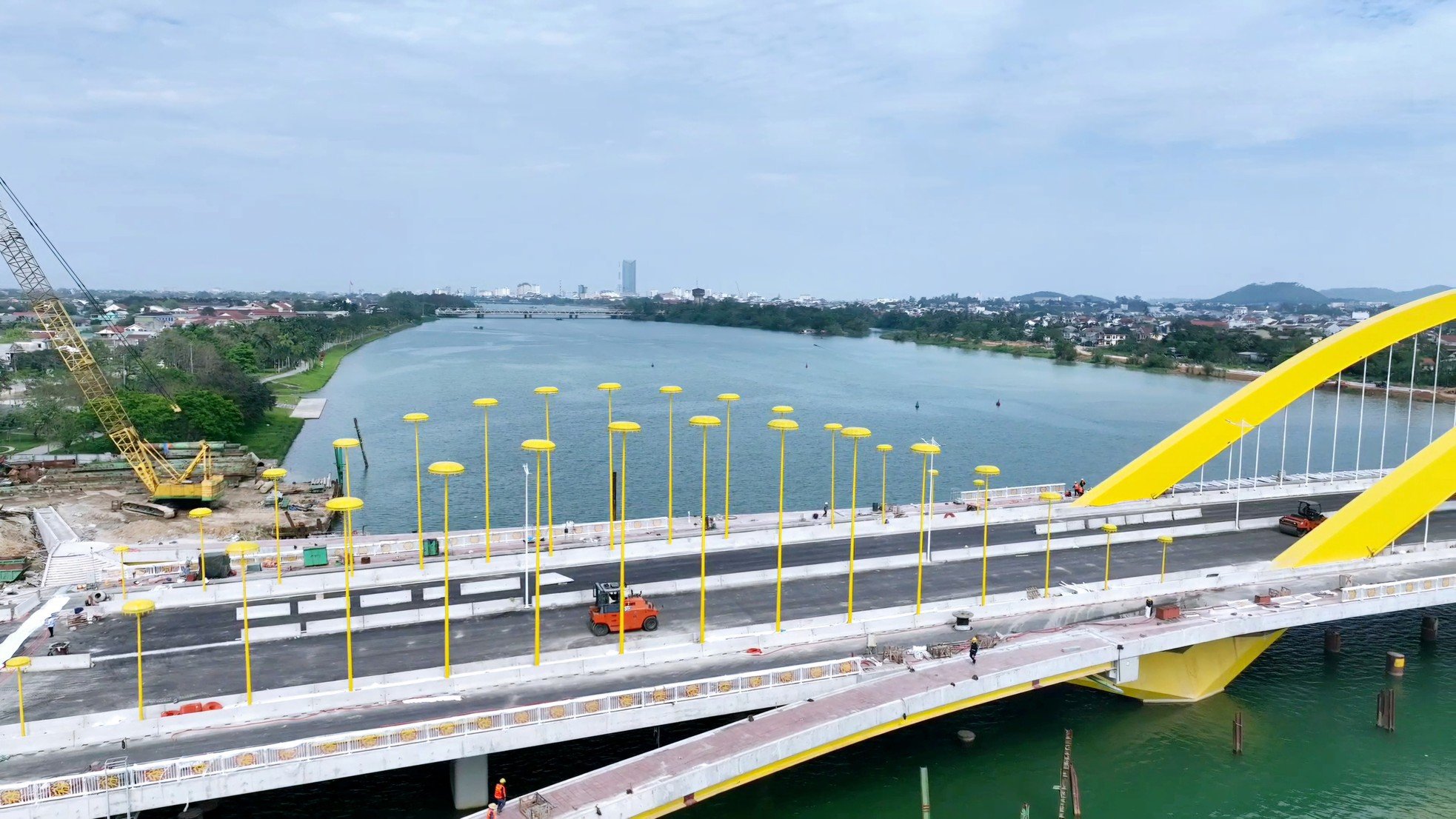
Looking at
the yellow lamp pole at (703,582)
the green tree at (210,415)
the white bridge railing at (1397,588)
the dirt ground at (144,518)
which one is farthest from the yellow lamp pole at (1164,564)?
the green tree at (210,415)

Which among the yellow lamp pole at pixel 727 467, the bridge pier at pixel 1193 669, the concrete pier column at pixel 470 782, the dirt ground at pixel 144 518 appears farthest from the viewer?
the dirt ground at pixel 144 518

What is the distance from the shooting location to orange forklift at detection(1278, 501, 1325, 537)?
38594mm

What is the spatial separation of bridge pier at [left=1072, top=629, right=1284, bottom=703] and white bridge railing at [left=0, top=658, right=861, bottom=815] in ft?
37.2

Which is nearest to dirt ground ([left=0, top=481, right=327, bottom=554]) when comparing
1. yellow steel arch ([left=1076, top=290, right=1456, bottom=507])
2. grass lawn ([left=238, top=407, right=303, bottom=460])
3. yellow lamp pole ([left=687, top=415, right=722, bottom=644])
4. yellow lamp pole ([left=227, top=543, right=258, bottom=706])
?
grass lawn ([left=238, top=407, right=303, bottom=460])

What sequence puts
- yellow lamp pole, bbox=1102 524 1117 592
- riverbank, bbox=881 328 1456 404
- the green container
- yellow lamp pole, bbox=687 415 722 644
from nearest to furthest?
yellow lamp pole, bbox=687 415 722 644
the green container
yellow lamp pole, bbox=1102 524 1117 592
riverbank, bbox=881 328 1456 404

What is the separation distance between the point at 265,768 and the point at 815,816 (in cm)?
1269

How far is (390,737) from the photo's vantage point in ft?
64.1

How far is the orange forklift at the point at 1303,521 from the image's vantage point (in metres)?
38.6

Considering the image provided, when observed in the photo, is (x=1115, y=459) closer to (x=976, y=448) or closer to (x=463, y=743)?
(x=976, y=448)

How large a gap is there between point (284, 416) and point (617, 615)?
74.3 m

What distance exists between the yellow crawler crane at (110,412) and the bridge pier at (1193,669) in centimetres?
4915

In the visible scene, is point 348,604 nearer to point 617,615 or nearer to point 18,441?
point 617,615

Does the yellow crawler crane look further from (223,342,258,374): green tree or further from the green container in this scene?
(223,342,258,374): green tree

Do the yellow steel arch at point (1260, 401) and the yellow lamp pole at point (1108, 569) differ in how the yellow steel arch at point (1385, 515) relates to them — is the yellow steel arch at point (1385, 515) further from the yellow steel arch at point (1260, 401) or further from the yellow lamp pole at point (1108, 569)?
the yellow steel arch at point (1260, 401)
